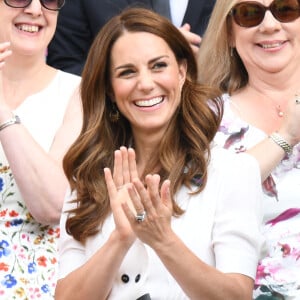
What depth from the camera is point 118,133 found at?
4477mm

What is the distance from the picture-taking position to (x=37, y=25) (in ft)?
16.6

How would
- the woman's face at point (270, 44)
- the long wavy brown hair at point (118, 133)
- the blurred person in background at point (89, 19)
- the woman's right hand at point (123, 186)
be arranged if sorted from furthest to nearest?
the blurred person in background at point (89, 19)
the woman's face at point (270, 44)
the long wavy brown hair at point (118, 133)
the woman's right hand at point (123, 186)

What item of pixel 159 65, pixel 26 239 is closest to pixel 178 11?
pixel 159 65

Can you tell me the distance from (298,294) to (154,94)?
3.03 ft

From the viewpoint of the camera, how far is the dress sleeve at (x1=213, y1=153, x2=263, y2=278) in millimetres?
3994

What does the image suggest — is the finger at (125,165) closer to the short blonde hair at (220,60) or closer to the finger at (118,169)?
the finger at (118,169)

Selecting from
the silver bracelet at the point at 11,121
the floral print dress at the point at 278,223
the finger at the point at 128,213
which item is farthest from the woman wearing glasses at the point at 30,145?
the finger at the point at 128,213

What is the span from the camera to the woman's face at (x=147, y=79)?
4289mm

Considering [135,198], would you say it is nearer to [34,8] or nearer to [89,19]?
[34,8]

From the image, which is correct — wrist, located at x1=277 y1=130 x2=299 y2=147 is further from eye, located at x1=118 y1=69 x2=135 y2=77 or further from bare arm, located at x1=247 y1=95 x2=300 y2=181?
eye, located at x1=118 y1=69 x2=135 y2=77

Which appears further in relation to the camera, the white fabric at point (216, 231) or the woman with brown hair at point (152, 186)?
the white fabric at point (216, 231)

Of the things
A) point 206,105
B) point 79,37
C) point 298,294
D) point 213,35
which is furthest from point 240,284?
point 79,37

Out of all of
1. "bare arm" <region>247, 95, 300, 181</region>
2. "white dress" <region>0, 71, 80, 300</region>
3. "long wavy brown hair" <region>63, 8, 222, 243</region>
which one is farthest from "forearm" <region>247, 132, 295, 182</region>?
"white dress" <region>0, 71, 80, 300</region>

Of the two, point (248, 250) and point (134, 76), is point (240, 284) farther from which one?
point (134, 76)
